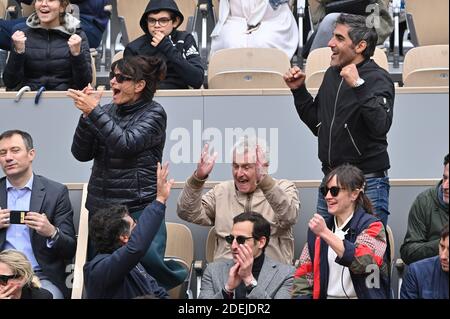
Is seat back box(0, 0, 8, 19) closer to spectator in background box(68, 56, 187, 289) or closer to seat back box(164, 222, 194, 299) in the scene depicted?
spectator in background box(68, 56, 187, 289)

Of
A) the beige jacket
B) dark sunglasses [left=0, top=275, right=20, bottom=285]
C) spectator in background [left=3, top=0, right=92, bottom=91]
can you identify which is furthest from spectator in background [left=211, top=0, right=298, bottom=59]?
dark sunglasses [left=0, top=275, right=20, bottom=285]

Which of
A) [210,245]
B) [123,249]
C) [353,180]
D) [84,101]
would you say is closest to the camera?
[123,249]

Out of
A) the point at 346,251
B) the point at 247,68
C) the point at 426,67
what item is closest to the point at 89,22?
the point at 247,68

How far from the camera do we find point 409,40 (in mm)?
11352

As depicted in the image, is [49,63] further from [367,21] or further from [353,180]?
[353,180]

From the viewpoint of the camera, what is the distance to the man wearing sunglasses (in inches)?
293

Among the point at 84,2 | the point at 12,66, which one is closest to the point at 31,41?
the point at 12,66

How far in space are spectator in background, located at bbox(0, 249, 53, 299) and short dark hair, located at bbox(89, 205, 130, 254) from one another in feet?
1.37

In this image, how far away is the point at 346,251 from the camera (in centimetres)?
709

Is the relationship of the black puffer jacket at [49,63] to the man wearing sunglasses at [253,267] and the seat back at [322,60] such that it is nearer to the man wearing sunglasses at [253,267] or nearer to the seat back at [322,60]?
the seat back at [322,60]

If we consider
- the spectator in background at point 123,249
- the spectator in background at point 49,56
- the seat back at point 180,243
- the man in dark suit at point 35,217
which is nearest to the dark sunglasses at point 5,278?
the spectator in background at point 123,249

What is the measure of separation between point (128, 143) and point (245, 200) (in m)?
0.82
